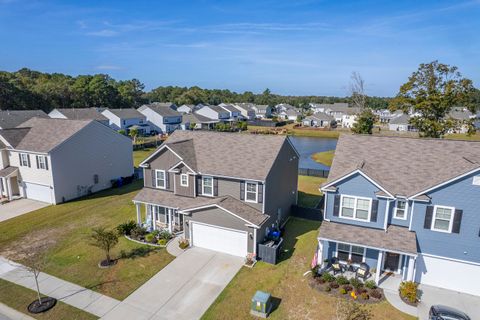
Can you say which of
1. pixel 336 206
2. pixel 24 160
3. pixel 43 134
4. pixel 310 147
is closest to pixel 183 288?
pixel 336 206

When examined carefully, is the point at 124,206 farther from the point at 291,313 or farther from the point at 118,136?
the point at 291,313

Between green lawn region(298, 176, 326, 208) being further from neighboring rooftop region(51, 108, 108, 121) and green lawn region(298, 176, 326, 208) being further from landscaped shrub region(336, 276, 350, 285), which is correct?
neighboring rooftop region(51, 108, 108, 121)

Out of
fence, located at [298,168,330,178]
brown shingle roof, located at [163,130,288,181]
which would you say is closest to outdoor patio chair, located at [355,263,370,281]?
brown shingle roof, located at [163,130,288,181]

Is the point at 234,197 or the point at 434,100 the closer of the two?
the point at 234,197

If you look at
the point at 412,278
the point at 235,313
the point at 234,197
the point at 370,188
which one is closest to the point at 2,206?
the point at 234,197

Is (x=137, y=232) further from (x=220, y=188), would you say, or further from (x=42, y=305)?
(x=42, y=305)

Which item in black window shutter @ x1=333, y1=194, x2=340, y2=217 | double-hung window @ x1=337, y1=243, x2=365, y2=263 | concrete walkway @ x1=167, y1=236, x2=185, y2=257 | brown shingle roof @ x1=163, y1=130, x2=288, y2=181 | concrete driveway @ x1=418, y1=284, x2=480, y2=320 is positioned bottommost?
concrete driveway @ x1=418, y1=284, x2=480, y2=320
